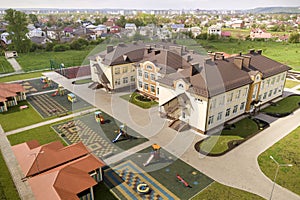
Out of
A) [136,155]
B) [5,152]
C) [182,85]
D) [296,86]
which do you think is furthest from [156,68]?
[296,86]

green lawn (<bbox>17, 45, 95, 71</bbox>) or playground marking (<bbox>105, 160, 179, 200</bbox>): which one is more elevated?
green lawn (<bbox>17, 45, 95, 71</bbox>)

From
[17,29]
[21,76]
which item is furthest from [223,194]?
[17,29]

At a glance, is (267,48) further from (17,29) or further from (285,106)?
(17,29)

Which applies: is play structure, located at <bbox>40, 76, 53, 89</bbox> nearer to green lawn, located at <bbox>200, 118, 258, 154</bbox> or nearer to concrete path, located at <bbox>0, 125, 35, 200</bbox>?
concrete path, located at <bbox>0, 125, 35, 200</bbox>

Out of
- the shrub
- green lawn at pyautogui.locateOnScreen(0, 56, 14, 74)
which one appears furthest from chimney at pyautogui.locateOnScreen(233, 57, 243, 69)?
the shrub

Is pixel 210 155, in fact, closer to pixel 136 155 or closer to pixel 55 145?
pixel 136 155

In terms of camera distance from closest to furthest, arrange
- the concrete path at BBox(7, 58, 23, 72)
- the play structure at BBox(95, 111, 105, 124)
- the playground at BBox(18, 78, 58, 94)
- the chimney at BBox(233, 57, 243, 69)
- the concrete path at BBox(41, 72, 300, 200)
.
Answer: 1. the concrete path at BBox(41, 72, 300, 200)
2. the play structure at BBox(95, 111, 105, 124)
3. the chimney at BBox(233, 57, 243, 69)
4. the playground at BBox(18, 78, 58, 94)
5. the concrete path at BBox(7, 58, 23, 72)
